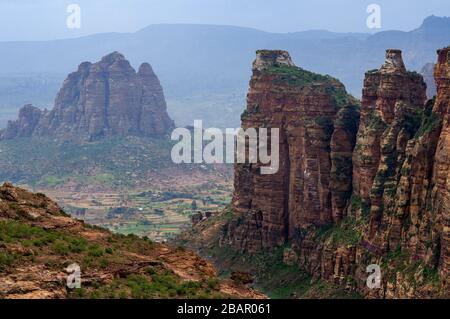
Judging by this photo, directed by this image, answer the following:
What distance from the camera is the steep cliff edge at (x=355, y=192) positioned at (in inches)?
2707

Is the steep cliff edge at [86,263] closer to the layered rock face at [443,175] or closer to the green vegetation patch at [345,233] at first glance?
the layered rock face at [443,175]

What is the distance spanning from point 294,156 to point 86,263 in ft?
186

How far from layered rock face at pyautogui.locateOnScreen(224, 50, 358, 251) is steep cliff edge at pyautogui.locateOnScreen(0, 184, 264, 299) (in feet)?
147

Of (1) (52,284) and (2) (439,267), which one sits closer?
(1) (52,284)

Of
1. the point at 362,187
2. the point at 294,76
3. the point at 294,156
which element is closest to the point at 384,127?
the point at 362,187

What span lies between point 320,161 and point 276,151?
7173 mm

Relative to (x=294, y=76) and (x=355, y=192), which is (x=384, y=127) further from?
(x=294, y=76)

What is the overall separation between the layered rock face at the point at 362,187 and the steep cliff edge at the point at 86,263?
2946 cm

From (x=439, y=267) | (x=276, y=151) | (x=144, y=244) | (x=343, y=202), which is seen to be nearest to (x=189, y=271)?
(x=144, y=244)

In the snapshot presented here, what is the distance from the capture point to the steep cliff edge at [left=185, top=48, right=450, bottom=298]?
68750 millimetres

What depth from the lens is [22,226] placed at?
3869cm

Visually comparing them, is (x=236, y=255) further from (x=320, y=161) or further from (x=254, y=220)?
(x=320, y=161)

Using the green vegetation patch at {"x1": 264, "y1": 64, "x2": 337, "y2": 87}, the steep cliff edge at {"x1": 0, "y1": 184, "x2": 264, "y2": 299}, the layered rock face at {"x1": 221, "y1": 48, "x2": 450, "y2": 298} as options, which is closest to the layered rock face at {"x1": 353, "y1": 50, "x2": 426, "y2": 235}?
the layered rock face at {"x1": 221, "y1": 48, "x2": 450, "y2": 298}

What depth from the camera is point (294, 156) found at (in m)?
91.4
